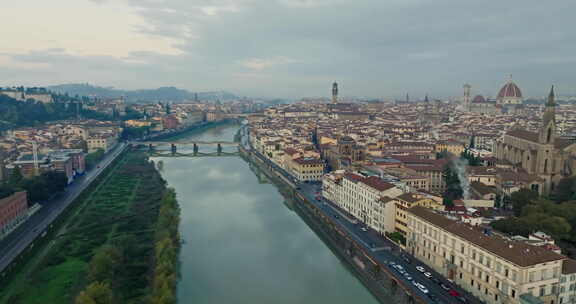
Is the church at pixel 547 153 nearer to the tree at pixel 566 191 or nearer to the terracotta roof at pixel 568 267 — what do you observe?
the tree at pixel 566 191

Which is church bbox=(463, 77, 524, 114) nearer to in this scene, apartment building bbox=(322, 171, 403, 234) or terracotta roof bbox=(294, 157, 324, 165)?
terracotta roof bbox=(294, 157, 324, 165)

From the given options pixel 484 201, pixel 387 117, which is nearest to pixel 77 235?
pixel 484 201

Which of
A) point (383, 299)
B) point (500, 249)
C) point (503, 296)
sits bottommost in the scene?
point (383, 299)

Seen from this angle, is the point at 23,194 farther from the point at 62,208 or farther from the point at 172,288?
the point at 172,288

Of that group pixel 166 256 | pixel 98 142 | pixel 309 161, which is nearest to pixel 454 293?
pixel 166 256

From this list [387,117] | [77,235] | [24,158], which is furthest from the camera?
[387,117]

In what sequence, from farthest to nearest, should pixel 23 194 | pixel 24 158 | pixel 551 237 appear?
1. pixel 24 158
2. pixel 23 194
3. pixel 551 237
